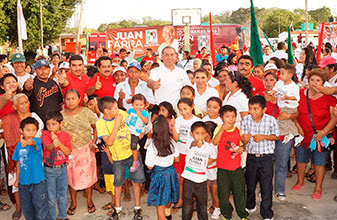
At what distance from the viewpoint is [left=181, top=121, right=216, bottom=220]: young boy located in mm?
3816

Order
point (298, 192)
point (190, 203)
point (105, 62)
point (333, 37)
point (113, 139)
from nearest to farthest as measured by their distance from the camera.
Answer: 1. point (190, 203)
2. point (113, 139)
3. point (298, 192)
4. point (105, 62)
5. point (333, 37)

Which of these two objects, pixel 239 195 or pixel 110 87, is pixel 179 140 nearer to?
pixel 239 195

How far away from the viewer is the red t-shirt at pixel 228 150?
3.98 m

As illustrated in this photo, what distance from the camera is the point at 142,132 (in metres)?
4.57

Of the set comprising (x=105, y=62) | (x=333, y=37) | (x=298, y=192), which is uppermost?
(x=333, y=37)

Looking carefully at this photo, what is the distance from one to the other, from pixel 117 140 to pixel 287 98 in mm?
2455

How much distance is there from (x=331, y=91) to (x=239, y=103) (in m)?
1.31

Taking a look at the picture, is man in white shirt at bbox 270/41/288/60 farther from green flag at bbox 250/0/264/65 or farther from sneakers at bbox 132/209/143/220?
sneakers at bbox 132/209/143/220

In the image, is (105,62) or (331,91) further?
(105,62)

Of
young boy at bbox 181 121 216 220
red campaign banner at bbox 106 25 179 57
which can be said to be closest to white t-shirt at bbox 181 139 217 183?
young boy at bbox 181 121 216 220

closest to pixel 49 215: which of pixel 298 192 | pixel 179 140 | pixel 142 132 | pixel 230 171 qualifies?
pixel 142 132

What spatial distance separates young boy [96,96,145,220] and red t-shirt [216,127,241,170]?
47.3 inches

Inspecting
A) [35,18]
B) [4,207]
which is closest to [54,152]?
[4,207]

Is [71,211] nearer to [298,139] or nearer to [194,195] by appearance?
[194,195]
